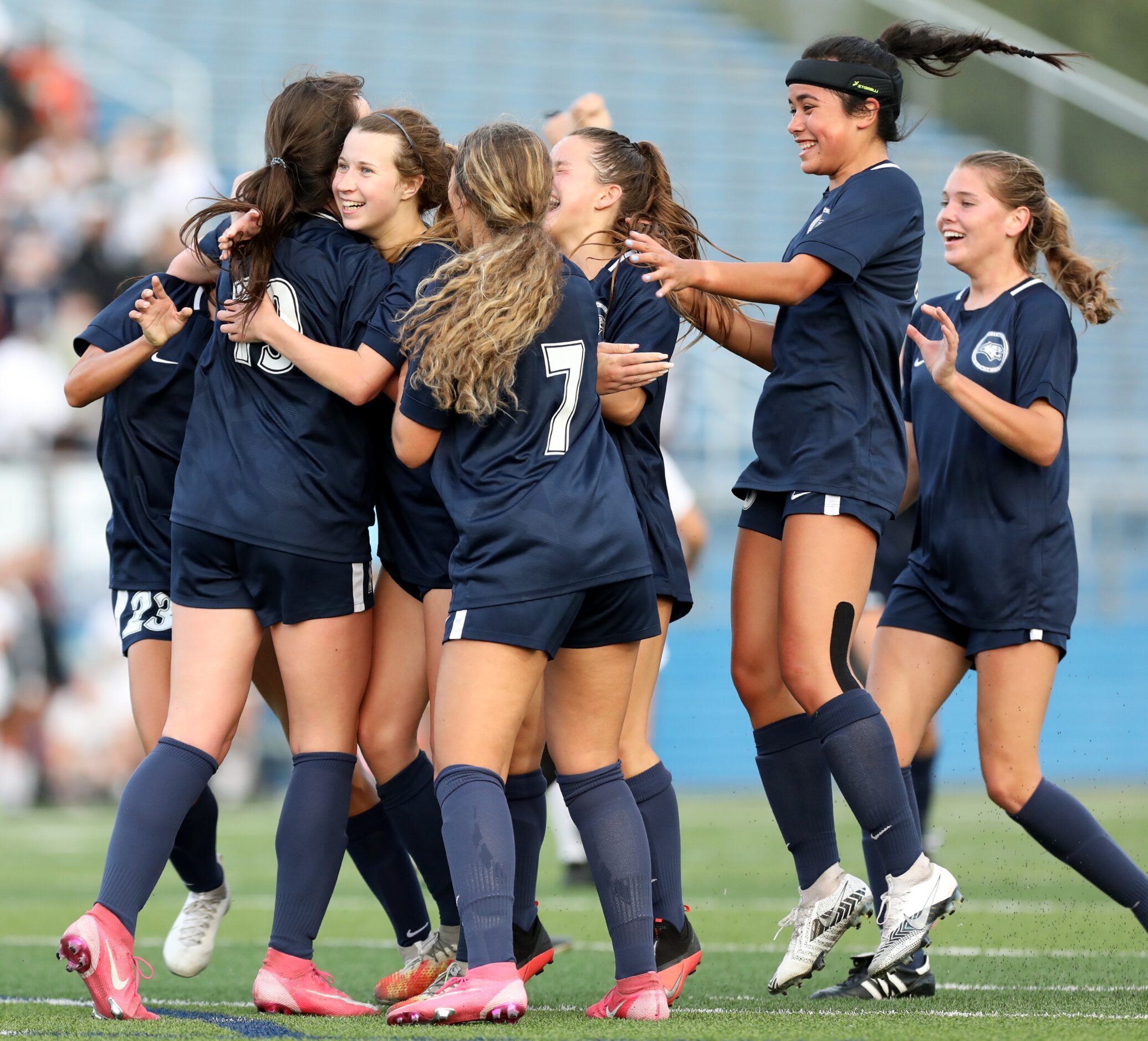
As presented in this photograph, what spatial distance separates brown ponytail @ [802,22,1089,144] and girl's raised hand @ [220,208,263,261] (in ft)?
4.44

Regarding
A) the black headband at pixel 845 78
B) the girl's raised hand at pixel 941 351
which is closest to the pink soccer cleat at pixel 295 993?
the girl's raised hand at pixel 941 351

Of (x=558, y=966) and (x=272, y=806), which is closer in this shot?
(x=558, y=966)

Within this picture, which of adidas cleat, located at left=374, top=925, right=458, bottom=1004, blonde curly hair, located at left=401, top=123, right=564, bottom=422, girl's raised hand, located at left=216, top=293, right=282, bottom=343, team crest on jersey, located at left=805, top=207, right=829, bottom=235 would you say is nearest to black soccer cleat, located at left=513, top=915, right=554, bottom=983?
adidas cleat, located at left=374, top=925, right=458, bottom=1004

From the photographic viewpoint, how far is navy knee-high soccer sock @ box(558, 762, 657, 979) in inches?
132

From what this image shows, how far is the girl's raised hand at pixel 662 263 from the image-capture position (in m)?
A: 3.43

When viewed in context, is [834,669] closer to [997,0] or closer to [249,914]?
[249,914]

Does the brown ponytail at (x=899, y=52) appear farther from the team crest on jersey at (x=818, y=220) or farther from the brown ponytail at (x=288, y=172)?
the brown ponytail at (x=288, y=172)

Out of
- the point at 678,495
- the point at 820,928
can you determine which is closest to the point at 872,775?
the point at 820,928

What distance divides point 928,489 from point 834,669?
26.5 inches

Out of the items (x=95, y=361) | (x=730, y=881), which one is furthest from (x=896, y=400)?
(x=730, y=881)

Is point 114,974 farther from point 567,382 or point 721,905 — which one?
point 721,905

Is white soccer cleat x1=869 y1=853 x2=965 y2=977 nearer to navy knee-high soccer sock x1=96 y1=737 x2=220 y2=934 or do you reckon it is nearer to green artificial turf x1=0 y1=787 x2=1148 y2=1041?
green artificial turf x1=0 y1=787 x2=1148 y2=1041

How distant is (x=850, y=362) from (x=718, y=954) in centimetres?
202

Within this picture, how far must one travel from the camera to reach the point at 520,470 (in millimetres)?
3271
